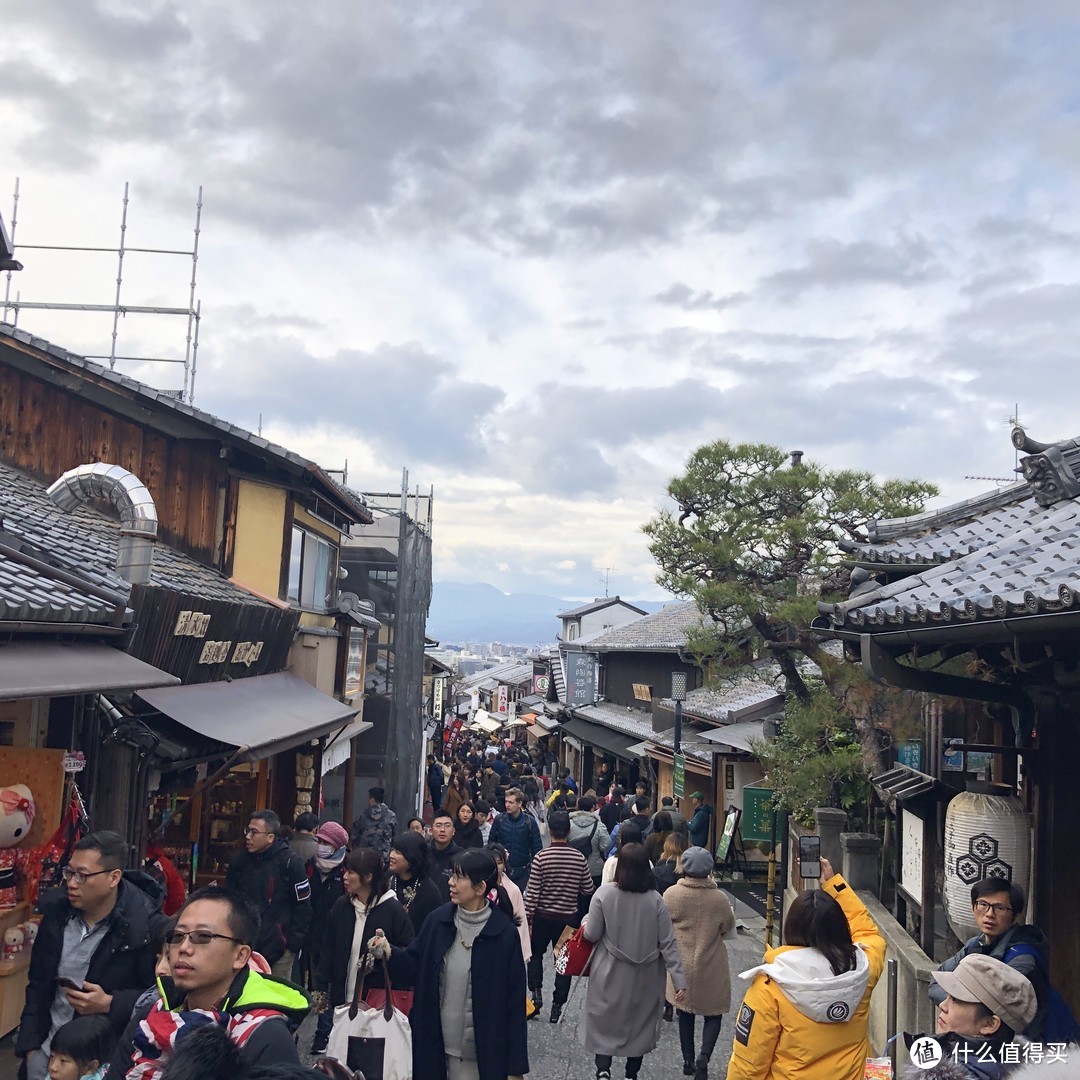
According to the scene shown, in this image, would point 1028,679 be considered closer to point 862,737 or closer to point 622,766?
point 862,737

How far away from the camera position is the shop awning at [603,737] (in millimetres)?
30158

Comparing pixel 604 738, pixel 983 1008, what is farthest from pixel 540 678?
pixel 983 1008

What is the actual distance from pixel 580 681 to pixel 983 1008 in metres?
32.5

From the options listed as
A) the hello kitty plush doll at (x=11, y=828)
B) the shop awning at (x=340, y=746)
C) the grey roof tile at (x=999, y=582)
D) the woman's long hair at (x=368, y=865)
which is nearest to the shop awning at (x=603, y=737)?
the shop awning at (x=340, y=746)

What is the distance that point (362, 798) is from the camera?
77.6 feet

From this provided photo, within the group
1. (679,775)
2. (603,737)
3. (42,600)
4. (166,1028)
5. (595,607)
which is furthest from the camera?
(595,607)

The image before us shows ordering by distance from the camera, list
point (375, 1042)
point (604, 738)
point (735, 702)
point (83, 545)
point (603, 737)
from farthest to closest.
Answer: point (603, 737)
point (604, 738)
point (735, 702)
point (83, 545)
point (375, 1042)

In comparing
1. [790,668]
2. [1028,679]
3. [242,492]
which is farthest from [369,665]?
[1028,679]

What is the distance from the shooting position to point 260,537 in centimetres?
1488

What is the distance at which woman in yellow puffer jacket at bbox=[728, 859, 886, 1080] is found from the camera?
4508mm

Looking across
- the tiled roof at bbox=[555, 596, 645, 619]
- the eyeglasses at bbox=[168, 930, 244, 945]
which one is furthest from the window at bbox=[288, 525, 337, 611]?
the tiled roof at bbox=[555, 596, 645, 619]

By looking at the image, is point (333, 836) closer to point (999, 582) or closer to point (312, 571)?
point (999, 582)

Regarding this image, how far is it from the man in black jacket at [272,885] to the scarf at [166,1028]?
386 centimetres

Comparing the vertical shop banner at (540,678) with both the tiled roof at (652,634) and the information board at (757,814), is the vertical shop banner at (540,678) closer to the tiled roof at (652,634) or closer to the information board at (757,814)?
the tiled roof at (652,634)
